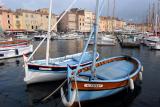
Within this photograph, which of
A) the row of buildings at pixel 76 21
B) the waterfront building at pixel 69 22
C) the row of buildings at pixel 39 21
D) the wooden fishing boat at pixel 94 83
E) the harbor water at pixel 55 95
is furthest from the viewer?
the row of buildings at pixel 76 21

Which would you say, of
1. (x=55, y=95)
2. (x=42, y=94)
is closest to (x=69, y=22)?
(x=42, y=94)

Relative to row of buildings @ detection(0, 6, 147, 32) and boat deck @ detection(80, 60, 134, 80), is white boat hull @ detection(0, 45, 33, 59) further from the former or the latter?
row of buildings @ detection(0, 6, 147, 32)

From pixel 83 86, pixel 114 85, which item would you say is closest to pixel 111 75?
pixel 114 85

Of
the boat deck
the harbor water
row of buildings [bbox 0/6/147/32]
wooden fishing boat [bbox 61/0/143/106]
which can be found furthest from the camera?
row of buildings [bbox 0/6/147/32]

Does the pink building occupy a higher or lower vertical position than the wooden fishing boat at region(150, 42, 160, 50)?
higher

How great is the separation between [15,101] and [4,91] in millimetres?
2733

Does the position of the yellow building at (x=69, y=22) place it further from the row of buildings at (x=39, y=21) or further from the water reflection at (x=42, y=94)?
the water reflection at (x=42, y=94)

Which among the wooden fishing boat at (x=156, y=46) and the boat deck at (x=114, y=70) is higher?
the wooden fishing boat at (x=156, y=46)

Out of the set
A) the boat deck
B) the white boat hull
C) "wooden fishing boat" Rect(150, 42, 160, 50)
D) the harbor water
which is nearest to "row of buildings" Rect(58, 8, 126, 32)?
"wooden fishing boat" Rect(150, 42, 160, 50)

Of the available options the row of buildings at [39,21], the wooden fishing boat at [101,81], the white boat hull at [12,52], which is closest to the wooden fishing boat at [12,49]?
the white boat hull at [12,52]

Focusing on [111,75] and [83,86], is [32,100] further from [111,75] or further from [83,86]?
[111,75]

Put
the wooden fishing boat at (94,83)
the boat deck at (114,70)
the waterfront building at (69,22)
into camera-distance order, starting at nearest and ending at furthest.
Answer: the wooden fishing boat at (94,83)
the boat deck at (114,70)
the waterfront building at (69,22)

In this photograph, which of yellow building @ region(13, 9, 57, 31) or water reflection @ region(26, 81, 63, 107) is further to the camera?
yellow building @ region(13, 9, 57, 31)

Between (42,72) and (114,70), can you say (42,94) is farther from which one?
(114,70)
